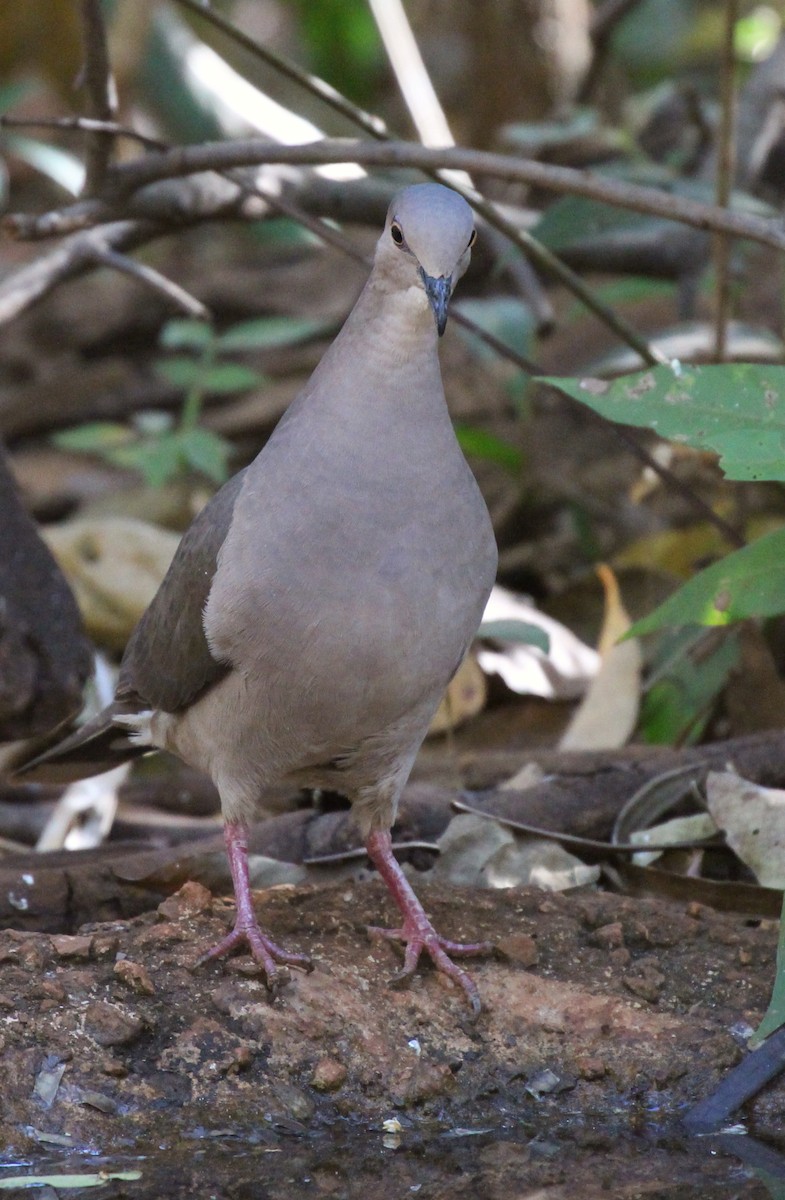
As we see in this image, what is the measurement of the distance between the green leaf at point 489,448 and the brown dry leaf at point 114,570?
1292 mm

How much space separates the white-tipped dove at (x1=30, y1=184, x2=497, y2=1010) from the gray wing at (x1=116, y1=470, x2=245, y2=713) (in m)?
0.01

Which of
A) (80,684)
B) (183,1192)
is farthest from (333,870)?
(183,1192)

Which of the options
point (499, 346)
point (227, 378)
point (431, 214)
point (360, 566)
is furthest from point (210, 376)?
point (360, 566)

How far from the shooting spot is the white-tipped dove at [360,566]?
309 centimetres

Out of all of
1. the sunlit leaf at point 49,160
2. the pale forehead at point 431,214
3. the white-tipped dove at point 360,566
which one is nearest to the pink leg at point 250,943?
the white-tipped dove at point 360,566

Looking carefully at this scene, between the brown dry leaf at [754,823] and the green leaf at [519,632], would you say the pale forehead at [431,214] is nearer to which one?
the green leaf at [519,632]

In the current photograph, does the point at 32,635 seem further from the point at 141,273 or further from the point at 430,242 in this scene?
the point at 430,242

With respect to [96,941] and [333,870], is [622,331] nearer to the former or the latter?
[333,870]

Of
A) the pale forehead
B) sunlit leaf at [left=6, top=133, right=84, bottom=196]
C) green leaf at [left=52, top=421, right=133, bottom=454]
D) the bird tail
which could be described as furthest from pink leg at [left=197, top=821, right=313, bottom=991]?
sunlit leaf at [left=6, top=133, right=84, bottom=196]

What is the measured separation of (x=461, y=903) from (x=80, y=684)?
1.31m

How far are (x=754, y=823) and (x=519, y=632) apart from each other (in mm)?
901

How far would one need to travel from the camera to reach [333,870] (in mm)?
3947

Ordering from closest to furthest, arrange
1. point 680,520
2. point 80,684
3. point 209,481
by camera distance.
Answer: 1. point 80,684
2. point 680,520
3. point 209,481

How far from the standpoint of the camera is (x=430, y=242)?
10.3 feet
